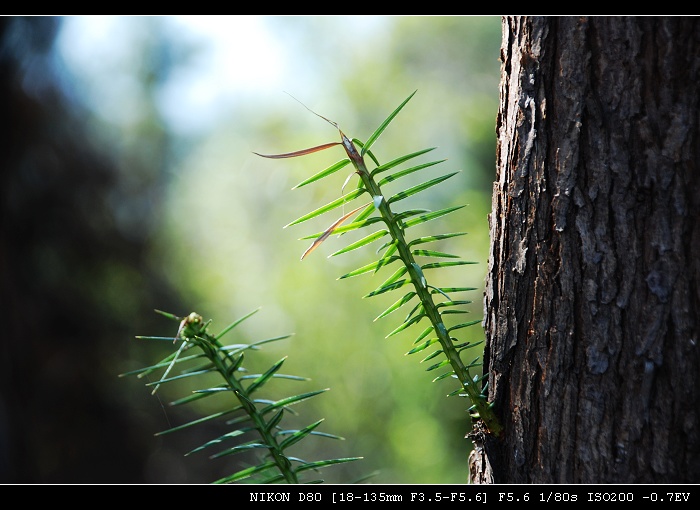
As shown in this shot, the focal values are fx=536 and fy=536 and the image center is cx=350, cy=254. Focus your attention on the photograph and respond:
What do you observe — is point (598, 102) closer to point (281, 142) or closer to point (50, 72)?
point (50, 72)

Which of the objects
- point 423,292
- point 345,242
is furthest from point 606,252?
point 345,242

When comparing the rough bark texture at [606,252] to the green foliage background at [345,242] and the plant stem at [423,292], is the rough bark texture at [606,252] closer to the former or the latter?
the plant stem at [423,292]

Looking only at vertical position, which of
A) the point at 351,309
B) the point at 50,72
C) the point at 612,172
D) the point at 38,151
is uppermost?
the point at 50,72

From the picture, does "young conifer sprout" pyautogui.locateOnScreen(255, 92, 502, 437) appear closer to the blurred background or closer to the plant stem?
the plant stem

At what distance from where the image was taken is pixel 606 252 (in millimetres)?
323

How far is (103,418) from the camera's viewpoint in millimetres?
1787

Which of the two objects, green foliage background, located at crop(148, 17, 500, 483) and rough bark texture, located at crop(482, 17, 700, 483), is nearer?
rough bark texture, located at crop(482, 17, 700, 483)

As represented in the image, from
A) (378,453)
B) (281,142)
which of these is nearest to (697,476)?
(378,453)

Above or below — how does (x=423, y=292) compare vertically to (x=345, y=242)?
below

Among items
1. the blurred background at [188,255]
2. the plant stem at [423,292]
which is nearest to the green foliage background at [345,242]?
the blurred background at [188,255]

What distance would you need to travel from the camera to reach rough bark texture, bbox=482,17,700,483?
1.02ft

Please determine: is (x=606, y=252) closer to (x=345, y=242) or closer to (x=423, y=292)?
(x=423, y=292)

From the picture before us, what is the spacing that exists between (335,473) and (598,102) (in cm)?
187

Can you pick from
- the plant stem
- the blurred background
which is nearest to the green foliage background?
the blurred background
